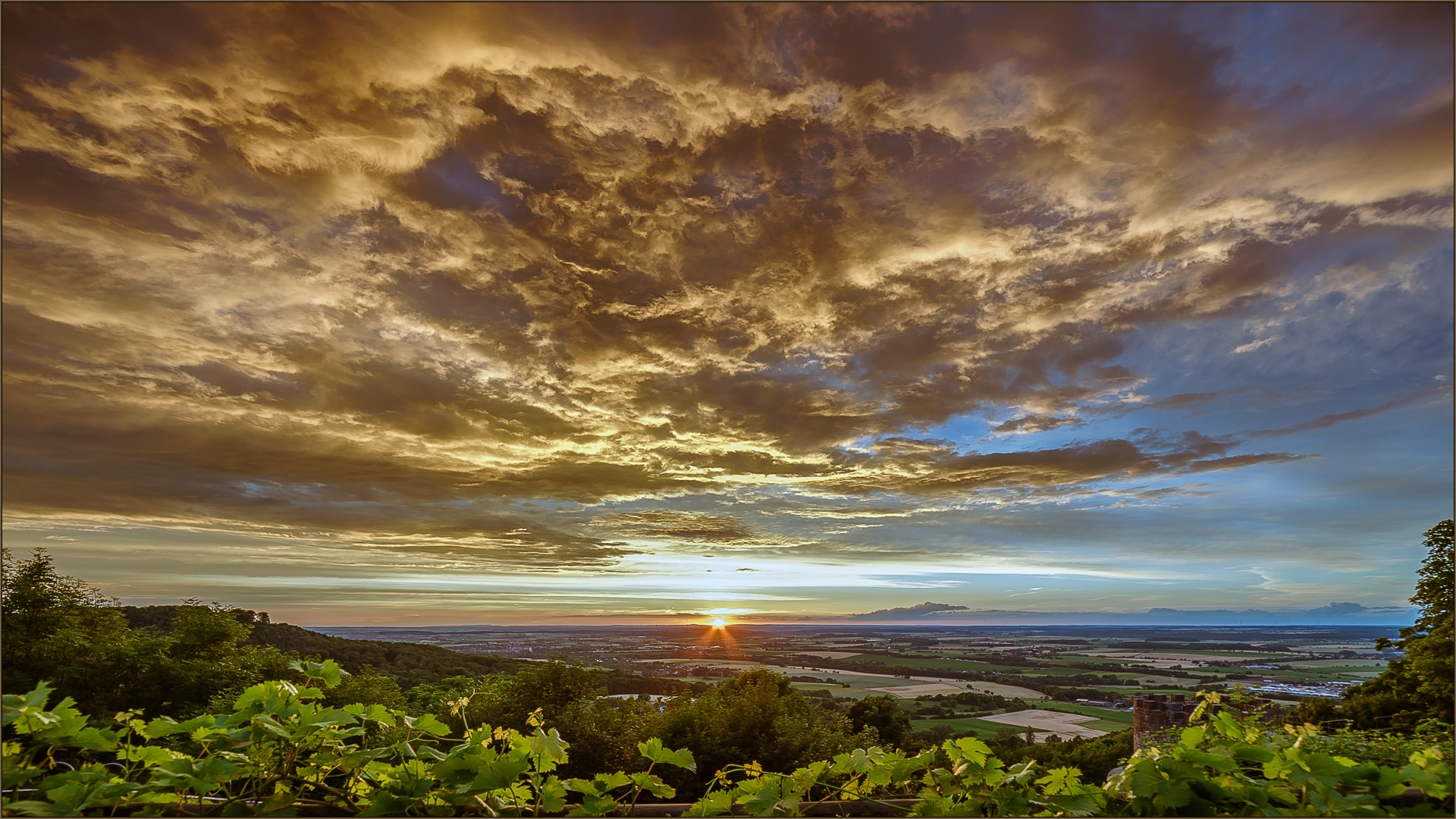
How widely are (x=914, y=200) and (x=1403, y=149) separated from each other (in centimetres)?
399

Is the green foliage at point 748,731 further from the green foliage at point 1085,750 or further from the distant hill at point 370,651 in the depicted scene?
the distant hill at point 370,651

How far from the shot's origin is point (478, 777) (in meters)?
1.98

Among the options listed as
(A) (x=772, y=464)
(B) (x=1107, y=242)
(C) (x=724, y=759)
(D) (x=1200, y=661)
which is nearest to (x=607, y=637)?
(C) (x=724, y=759)

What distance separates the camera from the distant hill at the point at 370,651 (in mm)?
55625

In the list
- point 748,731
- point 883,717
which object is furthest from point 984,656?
point 748,731

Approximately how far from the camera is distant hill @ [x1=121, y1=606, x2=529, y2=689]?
5562 cm

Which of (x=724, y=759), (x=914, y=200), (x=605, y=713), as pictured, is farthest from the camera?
(x=724, y=759)

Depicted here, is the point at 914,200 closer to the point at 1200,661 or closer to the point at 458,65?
the point at 458,65

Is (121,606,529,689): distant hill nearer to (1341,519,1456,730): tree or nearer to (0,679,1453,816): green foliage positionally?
(1341,519,1456,730): tree

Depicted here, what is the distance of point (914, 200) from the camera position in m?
6.66

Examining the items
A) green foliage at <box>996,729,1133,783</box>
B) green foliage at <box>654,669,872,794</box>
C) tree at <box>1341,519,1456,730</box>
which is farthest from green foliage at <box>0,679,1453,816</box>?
green foliage at <box>654,669,872,794</box>

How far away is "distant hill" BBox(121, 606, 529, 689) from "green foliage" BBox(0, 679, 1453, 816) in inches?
2322

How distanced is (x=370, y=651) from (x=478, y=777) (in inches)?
3099

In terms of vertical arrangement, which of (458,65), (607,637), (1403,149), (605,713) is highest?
(458,65)
